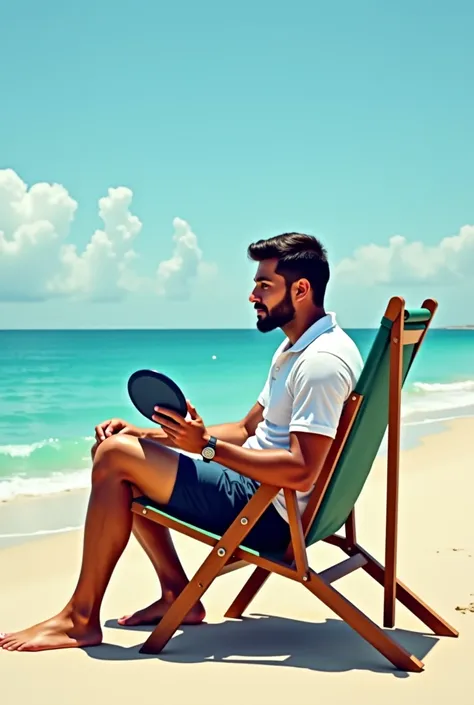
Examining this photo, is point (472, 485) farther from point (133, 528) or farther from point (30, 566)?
point (133, 528)

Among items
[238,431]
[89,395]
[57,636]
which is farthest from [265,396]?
[89,395]

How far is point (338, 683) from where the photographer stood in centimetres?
318

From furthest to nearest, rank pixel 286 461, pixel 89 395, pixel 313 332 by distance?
pixel 89 395 → pixel 313 332 → pixel 286 461

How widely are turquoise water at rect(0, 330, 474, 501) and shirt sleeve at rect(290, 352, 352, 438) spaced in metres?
5.91

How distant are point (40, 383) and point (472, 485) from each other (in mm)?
24968

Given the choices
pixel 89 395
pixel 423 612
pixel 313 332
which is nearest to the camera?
pixel 313 332

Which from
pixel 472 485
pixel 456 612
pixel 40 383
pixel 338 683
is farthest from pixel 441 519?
pixel 40 383

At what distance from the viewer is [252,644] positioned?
12.0 ft

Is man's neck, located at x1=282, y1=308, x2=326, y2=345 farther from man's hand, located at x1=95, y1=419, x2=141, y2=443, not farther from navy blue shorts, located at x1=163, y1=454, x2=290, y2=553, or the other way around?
man's hand, located at x1=95, y1=419, x2=141, y2=443

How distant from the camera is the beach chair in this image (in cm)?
329

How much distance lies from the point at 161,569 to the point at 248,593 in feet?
1.30

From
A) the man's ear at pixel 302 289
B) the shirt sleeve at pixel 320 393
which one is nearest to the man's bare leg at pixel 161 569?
the shirt sleeve at pixel 320 393

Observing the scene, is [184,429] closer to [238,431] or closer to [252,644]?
[238,431]

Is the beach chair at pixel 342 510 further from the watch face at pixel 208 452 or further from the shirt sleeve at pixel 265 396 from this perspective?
the shirt sleeve at pixel 265 396
